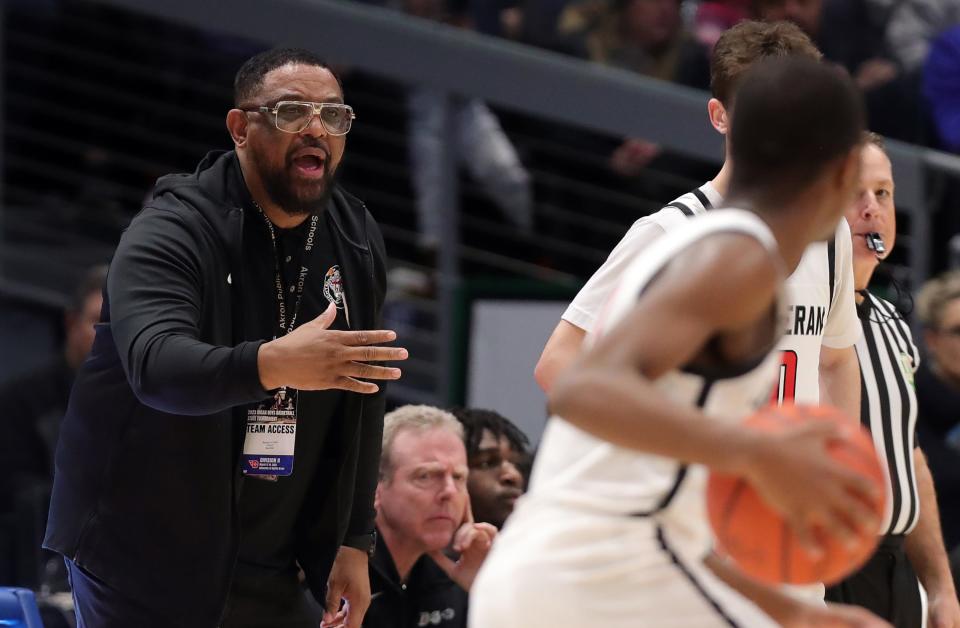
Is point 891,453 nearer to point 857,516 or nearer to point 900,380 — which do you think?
point 900,380

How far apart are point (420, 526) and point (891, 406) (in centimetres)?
154

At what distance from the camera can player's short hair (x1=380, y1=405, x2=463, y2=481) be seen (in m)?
5.28

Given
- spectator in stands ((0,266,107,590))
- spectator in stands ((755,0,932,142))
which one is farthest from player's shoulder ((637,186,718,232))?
spectator in stands ((755,0,932,142))

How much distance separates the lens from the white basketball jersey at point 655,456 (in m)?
2.60

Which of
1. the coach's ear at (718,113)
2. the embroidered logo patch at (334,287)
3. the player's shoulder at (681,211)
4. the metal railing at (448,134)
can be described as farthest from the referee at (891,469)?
the metal railing at (448,134)

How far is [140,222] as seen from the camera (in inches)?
156

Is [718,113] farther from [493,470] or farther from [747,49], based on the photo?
[493,470]

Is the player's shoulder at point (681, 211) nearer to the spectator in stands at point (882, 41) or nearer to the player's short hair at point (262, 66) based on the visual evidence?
the player's short hair at point (262, 66)

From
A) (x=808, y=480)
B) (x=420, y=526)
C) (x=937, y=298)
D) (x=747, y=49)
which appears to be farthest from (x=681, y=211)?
(x=937, y=298)

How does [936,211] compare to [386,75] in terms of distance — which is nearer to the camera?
[936,211]

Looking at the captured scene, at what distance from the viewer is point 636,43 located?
8.73 meters

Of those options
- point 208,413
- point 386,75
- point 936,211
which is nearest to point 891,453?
point 208,413

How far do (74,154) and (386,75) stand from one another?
83.8 inches

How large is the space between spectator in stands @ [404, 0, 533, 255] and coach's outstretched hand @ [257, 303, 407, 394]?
5080 mm
